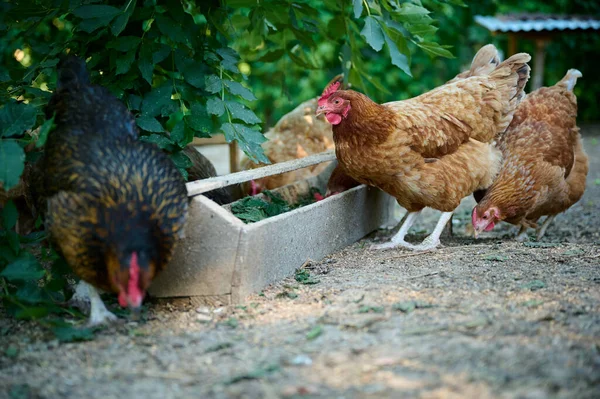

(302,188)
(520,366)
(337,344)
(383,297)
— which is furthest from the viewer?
(302,188)

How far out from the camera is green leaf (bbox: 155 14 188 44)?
3445 millimetres

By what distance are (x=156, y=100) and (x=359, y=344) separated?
1916 millimetres

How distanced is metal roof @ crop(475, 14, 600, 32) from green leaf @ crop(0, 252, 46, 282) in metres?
8.24

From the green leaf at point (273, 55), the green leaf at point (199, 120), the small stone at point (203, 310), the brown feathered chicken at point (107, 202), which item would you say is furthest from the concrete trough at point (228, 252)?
the green leaf at point (273, 55)

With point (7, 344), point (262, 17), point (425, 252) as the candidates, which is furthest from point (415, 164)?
point (7, 344)

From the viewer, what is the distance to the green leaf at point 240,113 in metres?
3.60

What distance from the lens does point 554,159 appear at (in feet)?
14.7

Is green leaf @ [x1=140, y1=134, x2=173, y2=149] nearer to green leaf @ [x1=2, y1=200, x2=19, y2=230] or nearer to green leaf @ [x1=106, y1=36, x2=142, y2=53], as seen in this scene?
green leaf @ [x1=106, y1=36, x2=142, y2=53]

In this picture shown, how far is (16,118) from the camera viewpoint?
9.48 ft

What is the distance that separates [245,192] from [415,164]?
167 centimetres

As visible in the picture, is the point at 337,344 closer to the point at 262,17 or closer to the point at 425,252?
the point at 425,252

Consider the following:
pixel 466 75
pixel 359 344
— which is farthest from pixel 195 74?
pixel 466 75

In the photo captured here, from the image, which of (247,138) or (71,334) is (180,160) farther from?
(71,334)

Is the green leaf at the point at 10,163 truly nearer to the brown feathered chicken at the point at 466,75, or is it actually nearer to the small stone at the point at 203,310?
the small stone at the point at 203,310
